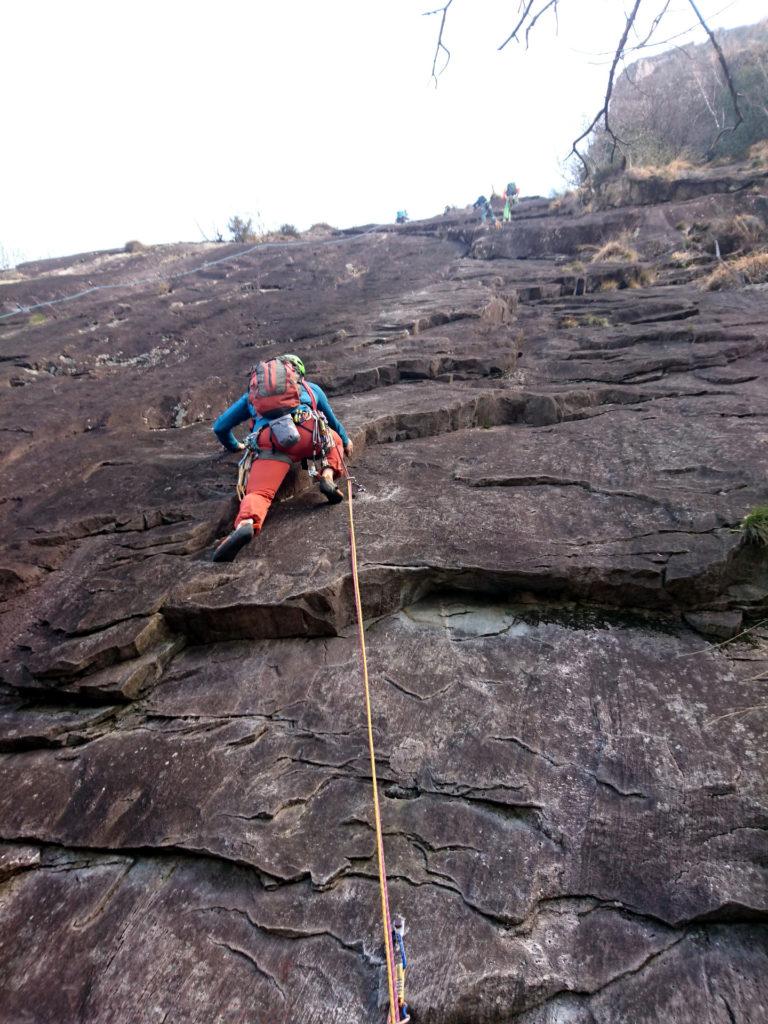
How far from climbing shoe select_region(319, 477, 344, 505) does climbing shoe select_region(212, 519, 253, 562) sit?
0.74m

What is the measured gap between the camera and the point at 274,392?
16.3 feet

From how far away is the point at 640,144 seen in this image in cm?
2205

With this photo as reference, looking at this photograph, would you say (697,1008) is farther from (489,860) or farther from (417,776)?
(417,776)

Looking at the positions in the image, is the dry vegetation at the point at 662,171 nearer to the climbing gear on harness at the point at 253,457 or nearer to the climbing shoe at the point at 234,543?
the climbing gear on harness at the point at 253,457

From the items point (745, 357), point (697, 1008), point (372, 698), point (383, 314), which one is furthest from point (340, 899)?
point (383, 314)

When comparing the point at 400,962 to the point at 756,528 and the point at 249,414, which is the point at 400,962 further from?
the point at 249,414

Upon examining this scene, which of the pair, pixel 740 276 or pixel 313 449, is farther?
pixel 740 276

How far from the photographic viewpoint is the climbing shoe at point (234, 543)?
14.1 feet

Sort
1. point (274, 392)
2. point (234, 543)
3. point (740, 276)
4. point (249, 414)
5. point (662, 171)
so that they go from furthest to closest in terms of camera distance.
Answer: point (662, 171) → point (740, 276) → point (249, 414) → point (274, 392) → point (234, 543)

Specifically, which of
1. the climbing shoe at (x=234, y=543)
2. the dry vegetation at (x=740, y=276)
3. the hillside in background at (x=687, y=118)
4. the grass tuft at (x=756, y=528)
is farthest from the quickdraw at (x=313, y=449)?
the hillside in background at (x=687, y=118)

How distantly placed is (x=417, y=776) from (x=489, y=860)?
0.52 m

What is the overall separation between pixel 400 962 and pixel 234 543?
9.31 ft

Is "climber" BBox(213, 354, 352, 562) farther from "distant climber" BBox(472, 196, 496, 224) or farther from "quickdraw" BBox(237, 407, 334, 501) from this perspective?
"distant climber" BBox(472, 196, 496, 224)

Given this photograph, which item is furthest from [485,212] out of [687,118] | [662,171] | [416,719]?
[416,719]
